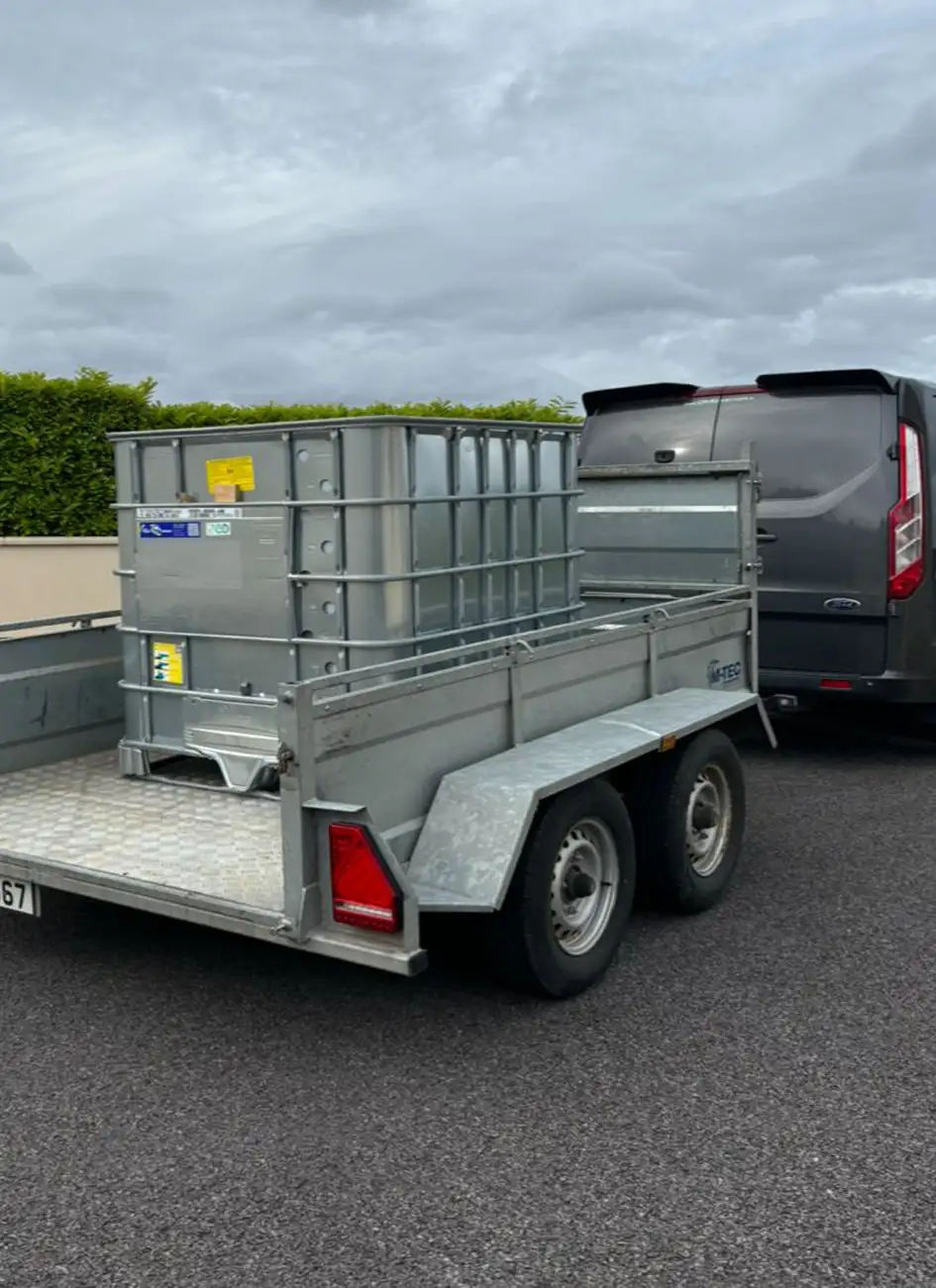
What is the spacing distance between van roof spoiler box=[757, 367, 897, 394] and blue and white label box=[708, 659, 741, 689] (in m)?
2.39

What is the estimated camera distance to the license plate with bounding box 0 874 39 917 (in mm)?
4500

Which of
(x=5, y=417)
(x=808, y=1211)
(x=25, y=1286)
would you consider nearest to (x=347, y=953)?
(x=25, y=1286)

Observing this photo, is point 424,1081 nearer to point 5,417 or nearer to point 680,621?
point 680,621

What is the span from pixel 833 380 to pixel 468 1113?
5.50 metres

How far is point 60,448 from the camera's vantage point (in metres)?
11.8

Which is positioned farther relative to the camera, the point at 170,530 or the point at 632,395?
the point at 632,395

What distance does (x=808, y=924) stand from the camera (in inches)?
210

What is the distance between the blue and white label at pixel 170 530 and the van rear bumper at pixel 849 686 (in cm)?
402

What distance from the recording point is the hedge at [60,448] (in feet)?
37.7

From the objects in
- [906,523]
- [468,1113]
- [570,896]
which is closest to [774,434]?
[906,523]

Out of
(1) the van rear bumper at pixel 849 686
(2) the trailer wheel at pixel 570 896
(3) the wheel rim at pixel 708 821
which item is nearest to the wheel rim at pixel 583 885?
(2) the trailer wheel at pixel 570 896

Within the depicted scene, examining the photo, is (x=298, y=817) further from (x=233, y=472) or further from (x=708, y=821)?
(x=708, y=821)

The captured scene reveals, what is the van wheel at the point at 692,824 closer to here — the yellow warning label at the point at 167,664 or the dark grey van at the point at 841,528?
the yellow warning label at the point at 167,664

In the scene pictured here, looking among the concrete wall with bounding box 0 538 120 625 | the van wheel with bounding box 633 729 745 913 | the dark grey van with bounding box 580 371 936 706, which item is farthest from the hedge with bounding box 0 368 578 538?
the van wheel with bounding box 633 729 745 913
